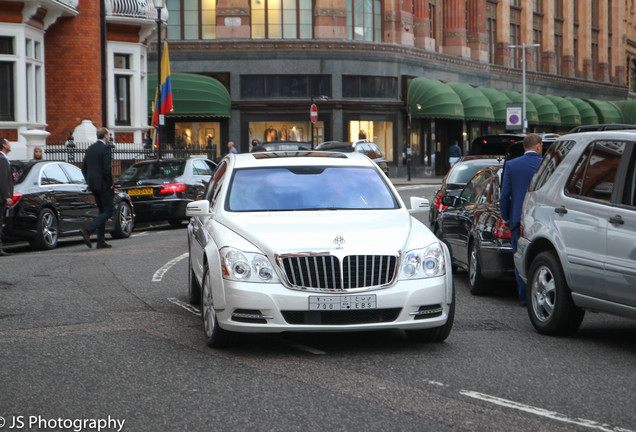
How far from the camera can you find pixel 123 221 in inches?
800

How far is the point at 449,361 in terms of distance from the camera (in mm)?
7488

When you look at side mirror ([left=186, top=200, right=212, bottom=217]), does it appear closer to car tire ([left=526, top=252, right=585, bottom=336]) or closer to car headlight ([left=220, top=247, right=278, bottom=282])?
car headlight ([left=220, top=247, right=278, bottom=282])

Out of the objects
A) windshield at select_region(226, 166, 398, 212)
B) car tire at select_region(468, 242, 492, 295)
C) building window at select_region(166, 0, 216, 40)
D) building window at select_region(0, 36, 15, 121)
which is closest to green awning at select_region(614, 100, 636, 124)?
building window at select_region(166, 0, 216, 40)

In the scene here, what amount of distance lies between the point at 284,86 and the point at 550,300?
1689 inches

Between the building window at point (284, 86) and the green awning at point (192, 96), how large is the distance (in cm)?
216

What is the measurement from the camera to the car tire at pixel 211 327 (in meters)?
7.87

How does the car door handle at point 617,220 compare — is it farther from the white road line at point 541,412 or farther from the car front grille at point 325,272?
the white road line at point 541,412

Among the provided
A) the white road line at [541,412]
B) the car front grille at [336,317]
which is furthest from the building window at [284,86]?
the white road line at [541,412]

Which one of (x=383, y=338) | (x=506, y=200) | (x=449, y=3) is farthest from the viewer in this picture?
(x=449, y=3)

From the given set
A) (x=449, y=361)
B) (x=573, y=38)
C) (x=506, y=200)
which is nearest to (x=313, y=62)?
(x=573, y=38)

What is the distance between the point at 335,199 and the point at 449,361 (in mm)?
1992

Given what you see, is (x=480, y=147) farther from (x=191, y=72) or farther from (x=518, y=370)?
(x=191, y=72)

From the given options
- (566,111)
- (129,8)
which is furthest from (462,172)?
(566,111)

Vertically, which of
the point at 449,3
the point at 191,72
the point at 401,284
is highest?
the point at 449,3
